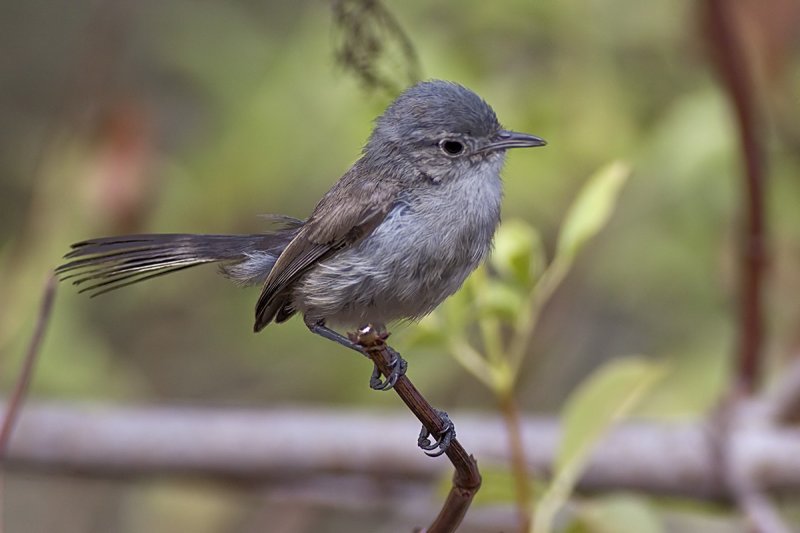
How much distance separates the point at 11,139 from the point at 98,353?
1.61 meters

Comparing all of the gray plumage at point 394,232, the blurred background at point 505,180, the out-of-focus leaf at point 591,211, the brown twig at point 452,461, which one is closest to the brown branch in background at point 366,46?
the gray plumage at point 394,232

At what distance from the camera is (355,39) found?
8.04ft

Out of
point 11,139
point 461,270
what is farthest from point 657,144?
point 11,139

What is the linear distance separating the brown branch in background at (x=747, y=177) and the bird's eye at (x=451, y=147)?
0.79 m

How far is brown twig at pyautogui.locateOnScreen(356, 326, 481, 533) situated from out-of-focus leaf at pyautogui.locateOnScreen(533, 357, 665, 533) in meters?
0.41

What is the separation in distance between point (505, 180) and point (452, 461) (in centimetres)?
168

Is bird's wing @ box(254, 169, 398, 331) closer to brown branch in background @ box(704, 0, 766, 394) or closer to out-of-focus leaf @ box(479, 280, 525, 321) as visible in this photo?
out-of-focus leaf @ box(479, 280, 525, 321)

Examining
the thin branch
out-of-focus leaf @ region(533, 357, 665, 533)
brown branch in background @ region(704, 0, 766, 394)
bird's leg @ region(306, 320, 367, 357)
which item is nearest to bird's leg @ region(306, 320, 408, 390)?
bird's leg @ region(306, 320, 367, 357)

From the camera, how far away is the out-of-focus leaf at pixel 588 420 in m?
2.03

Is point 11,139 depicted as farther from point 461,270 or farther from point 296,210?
point 461,270

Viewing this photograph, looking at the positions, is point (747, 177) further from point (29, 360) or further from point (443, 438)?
point (29, 360)

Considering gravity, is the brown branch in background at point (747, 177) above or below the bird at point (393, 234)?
above

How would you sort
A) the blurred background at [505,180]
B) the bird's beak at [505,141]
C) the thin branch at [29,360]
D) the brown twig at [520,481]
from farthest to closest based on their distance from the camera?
the blurred background at [505,180] → the bird's beak at [505,141] → the brown twig at [520,481] → the thin branch at [29,360]

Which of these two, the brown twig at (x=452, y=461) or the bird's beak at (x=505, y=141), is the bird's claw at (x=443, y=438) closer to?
the brown twig at (x=452, y=461)
